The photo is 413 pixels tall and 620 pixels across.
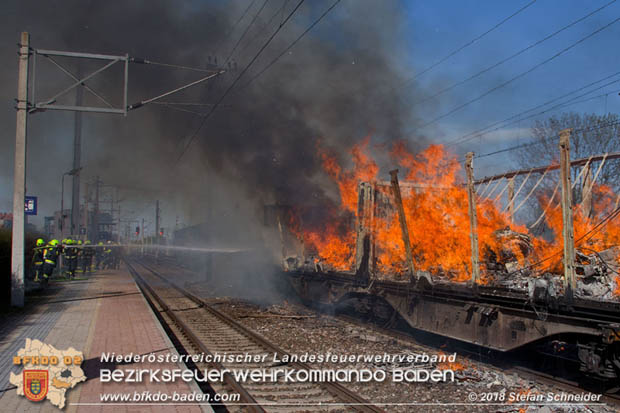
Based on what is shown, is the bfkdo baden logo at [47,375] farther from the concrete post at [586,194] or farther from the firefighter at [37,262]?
the firefighter at [37,262]

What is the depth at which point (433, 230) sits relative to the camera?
1105 cm

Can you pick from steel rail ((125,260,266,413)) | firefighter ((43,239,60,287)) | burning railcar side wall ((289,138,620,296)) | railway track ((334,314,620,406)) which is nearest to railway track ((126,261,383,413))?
steel rail ((125,260,266,413))

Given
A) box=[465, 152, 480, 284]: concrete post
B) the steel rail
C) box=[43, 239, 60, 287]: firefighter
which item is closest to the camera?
the steel rail

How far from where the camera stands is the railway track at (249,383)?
18.9 ft

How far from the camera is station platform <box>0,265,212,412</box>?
17.2 feet

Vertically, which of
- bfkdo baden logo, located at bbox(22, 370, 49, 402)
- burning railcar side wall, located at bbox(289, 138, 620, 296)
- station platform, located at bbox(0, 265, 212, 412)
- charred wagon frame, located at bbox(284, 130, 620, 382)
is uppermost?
burning railcar side wall, located at bbox(289, 138, 620, 296)

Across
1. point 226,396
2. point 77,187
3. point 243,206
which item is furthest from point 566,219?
point 77,187

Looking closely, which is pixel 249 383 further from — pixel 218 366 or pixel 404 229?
pixel 404 229

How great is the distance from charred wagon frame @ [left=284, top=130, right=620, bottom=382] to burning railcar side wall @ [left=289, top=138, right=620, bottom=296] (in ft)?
1.99

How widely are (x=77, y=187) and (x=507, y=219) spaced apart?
20.8 meters

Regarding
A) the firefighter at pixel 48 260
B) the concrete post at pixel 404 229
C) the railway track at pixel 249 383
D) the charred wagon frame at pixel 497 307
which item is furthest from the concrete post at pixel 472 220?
the firefighter at pixel 48 260

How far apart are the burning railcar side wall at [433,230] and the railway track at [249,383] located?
3686mm

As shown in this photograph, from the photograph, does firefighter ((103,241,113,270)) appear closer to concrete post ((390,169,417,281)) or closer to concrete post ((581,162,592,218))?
concrete post ((390,169,417,281))

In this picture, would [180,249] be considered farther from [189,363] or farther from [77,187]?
[189,363]
